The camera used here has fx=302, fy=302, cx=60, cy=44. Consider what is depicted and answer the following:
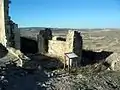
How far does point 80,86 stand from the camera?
16.7 meters

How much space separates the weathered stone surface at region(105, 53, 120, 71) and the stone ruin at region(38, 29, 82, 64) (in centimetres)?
235

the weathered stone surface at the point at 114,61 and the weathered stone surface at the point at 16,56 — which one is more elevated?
the weathered stone surface at the point at 16,56

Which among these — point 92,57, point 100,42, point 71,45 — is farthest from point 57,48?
point 100,42

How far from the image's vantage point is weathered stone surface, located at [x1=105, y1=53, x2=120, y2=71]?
21170 mm

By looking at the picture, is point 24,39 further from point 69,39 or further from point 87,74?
point 87,74

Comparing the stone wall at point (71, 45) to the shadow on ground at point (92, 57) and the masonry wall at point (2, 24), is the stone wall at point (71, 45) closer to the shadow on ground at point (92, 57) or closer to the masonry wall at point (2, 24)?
the shadow on ground at point (92, 57)

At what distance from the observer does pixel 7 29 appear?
23812 millimetres

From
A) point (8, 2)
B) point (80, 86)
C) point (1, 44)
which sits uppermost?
point (8, 2)

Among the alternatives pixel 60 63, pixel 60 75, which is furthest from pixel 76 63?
pixel 60 75

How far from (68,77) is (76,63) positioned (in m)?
2.99

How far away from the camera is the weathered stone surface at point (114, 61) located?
69.5ft

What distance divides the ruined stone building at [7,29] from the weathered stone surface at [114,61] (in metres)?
7.41

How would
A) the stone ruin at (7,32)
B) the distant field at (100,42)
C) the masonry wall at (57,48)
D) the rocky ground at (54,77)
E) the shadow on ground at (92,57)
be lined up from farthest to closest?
the distant field at (100,42) → the stone ruin at (7,32) → the shadow on ground at (92,57) → the masonry wall at (57,48) → the rocky ground at (54,77)

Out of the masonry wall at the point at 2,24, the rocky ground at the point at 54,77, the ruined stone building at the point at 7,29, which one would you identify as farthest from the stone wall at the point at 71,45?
the masonry wall at the point at 2,24
